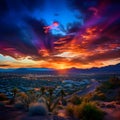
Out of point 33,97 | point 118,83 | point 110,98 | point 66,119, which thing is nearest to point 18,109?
point 33,97

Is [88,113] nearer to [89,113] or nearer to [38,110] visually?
[89,113]

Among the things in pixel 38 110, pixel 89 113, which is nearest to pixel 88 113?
pixel 89 113

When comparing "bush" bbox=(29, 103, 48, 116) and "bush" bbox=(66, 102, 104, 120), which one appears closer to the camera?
"bush" bbox=(29, 103, 48, 116)

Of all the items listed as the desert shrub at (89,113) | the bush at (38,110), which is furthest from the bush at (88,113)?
the bush at (38,110)

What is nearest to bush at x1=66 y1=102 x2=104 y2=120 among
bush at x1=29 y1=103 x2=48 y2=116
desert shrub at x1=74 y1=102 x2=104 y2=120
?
desert shrub at x1=74 y1=102 x2=104 y2=120

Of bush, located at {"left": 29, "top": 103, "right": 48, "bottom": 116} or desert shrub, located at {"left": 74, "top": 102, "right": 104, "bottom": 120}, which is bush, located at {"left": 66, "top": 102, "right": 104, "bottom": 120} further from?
bush, located at {"left": 29, "top": 103, "right": 48, "bottom": 116}

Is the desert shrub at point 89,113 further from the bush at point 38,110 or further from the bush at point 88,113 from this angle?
the bush at point 38,110

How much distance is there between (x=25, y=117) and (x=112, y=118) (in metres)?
6.60

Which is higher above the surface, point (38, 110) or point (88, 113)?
point (38, 110)

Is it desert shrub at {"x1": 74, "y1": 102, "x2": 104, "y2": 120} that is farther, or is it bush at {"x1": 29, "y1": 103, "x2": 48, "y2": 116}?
desert shrub at {"x1": 74, "y1": 102, "x2": 104, "y2": 120}

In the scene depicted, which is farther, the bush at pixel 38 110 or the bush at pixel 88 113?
the bush at pixel 88 113

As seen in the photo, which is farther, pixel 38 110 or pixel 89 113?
pixel 89 113

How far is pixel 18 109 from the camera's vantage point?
21.7 metres

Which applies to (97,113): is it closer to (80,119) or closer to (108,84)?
(80,119)
